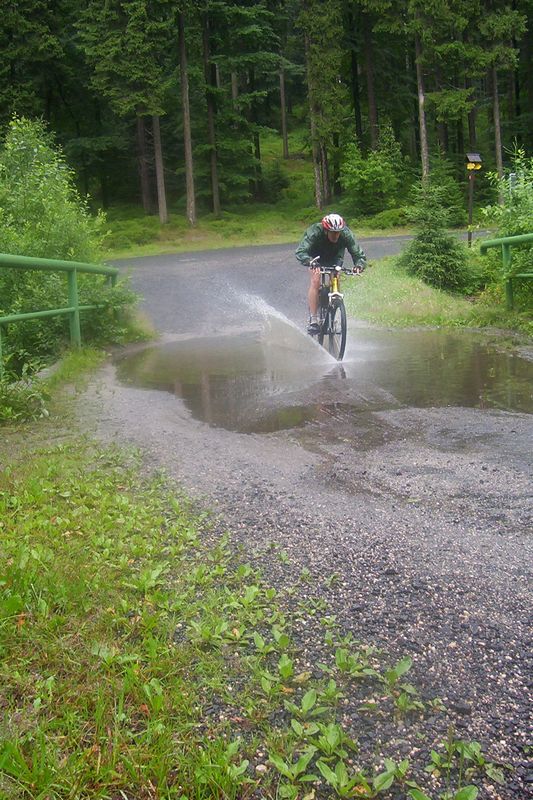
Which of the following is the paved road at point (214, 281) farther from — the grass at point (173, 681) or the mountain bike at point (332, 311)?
the grass at point (173, 681)

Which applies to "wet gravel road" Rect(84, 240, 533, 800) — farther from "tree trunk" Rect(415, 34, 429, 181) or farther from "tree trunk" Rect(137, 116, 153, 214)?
"tree trunk" Rect(137, 116, 153, 214)

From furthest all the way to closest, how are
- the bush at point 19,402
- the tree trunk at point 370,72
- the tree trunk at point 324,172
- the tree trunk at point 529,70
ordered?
1. the tree trunk at point 529,70
2. the tree trunk at point 370,72
3. the tree trunk at point 324,172
4. the bush at point 19,402

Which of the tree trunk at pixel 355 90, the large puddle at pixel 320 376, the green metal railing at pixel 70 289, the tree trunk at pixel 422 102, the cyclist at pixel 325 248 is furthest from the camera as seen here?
the tree trunk at pixel 355 90

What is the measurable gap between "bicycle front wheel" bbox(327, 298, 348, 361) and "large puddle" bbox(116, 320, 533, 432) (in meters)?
0.18

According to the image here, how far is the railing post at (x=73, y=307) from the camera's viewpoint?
8961mm

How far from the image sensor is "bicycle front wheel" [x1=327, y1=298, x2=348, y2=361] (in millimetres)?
9492

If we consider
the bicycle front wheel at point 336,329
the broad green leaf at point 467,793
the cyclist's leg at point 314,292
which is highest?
the cyclist's leg at point 314,292

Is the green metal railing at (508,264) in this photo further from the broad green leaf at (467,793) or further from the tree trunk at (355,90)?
the tree trunk at (355,90)

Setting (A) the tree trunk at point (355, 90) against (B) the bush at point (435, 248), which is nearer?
(B) the bush at point (435, 248)

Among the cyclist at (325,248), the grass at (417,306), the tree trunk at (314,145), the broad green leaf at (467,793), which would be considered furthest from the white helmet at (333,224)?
the tree trunk at (314,145)

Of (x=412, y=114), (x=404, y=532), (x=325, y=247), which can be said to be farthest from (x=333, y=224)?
(x=412, y=114)

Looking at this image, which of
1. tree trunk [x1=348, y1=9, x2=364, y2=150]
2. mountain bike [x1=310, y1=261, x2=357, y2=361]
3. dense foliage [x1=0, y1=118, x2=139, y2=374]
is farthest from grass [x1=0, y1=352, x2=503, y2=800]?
tree trunk [x1=348, y1=9, x2=364, y2=150]

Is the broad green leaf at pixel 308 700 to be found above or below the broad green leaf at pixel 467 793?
above

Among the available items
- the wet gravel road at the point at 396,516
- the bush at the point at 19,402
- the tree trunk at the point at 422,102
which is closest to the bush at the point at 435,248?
the wet gravel road at the point at 396,516
